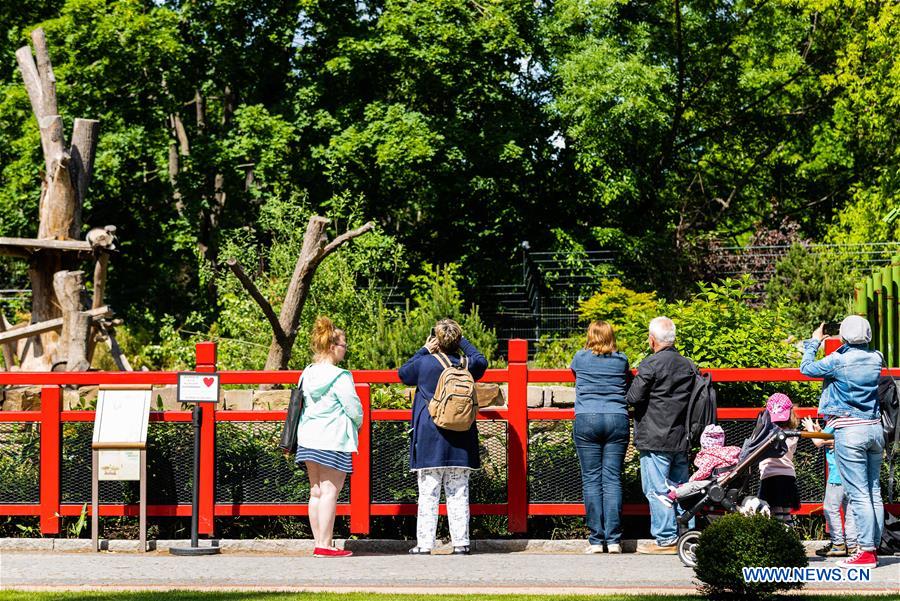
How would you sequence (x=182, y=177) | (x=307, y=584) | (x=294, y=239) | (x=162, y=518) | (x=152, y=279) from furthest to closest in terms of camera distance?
1. (x=152, y=279)
2. (x=182, y=177)
3. (x=294, y=239)
4. (x=162, y=518)
5. (x=307, y=584)

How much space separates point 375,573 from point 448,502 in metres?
1.22

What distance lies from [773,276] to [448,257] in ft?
33.9

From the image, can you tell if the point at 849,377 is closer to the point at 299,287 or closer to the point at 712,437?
the point at 712,437

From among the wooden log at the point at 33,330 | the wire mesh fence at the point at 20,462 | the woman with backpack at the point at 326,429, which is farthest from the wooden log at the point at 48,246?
the woman with backpack at the point at 326,429

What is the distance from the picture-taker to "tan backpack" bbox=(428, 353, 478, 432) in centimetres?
977

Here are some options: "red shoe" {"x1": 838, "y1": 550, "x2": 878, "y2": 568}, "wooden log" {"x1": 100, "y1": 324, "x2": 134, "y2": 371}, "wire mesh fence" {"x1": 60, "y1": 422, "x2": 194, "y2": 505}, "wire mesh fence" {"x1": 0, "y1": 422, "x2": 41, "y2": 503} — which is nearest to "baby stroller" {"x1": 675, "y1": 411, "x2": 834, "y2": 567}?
"red shoe" {"x1": 838, "y1": 550, "x2": 878, "y2": 568}

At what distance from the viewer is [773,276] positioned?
75.4ft

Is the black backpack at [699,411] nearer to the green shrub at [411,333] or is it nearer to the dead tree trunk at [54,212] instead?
the green shrub at [411,333]

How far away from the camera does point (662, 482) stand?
9758 mm

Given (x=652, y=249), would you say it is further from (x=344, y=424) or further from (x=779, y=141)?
(x=344, y=424)

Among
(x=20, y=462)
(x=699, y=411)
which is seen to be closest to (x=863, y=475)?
(x=699, y=411)

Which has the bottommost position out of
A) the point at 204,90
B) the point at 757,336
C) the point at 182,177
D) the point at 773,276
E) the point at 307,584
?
the point at 307,584

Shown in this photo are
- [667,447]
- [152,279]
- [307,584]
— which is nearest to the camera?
[307,584]

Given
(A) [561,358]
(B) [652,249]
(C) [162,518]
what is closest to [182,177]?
(B) [652,249]
